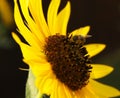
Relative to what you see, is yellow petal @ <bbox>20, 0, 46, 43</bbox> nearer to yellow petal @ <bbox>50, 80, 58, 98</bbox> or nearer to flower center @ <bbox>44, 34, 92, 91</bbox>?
flower center @ <bbox>44, 34, 92, 91</bbox>

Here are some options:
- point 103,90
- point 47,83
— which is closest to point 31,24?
point 47,83

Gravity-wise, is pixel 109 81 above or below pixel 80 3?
below

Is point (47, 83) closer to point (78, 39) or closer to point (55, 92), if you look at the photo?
point (55, 92)

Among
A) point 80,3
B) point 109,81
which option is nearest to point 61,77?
point 109,81

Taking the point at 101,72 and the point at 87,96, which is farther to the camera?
the point at 101,72

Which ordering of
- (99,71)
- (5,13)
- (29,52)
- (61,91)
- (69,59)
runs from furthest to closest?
(5,13) < (99,71) < (69,59) < (61,91) < (29,52)

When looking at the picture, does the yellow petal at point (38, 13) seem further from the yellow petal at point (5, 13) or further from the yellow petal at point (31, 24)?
the yellow petal at point (5, 13)

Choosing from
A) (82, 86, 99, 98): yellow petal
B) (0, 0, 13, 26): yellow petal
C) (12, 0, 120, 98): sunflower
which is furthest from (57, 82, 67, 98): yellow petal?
(0, 0, 13, 26): yellow petal

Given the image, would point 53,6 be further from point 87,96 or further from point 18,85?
point 18,85
